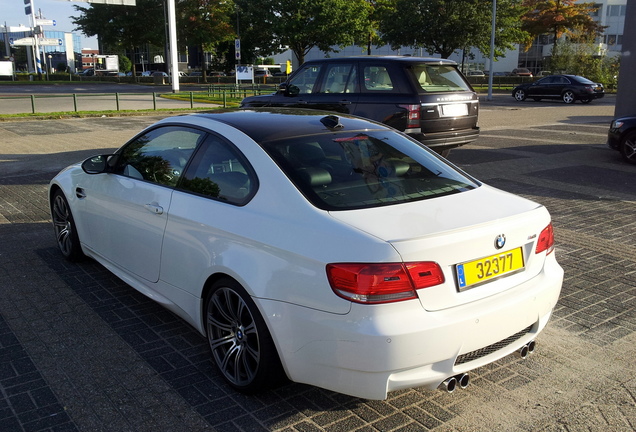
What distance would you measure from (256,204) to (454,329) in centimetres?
125

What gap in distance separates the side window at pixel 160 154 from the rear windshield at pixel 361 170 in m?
0.79

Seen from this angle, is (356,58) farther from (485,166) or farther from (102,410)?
(102,410)

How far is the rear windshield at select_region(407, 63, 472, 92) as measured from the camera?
979 centimetres

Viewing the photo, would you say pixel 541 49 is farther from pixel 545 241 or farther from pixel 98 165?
pixel 545 241

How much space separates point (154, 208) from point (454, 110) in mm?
7032

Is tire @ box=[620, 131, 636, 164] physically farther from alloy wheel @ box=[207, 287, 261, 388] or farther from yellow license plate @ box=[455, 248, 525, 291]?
alloy wheel @ box=[207, 287, 261, 388]

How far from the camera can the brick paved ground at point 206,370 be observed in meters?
3.15

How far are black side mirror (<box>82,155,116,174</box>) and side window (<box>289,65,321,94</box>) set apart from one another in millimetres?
6220

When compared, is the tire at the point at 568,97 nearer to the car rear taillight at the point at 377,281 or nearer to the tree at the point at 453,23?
the tree at the point at 453,23

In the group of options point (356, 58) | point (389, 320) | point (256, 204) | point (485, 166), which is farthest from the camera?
point (485, 166)

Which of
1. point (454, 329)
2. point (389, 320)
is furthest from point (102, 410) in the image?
point (454, 329)

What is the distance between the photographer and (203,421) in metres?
3.13

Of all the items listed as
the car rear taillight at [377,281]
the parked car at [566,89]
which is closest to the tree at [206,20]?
the parked car at [566,89]

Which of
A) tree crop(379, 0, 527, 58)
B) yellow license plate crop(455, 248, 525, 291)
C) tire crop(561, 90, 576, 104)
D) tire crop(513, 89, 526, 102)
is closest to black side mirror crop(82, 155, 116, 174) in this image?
yellow license plate crop(455, 248, 525, 291)
